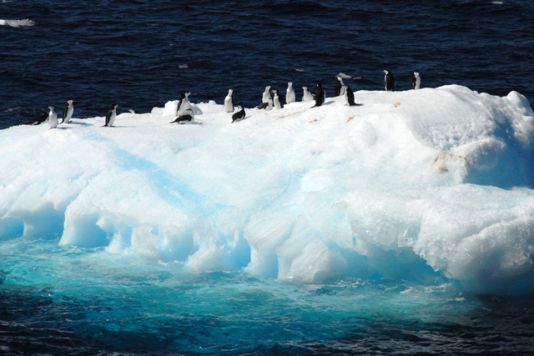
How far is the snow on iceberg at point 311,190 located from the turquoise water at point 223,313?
0.59 m

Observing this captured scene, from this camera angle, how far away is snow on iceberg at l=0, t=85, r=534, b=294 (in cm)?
2558

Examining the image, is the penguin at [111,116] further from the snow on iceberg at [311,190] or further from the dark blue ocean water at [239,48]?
the dark blue ocean water at [239,48]

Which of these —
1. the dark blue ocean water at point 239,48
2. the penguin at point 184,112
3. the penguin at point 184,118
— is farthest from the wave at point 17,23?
the penguin at point 184,118

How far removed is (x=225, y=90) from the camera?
4728cm

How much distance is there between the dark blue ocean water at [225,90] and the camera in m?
24.2

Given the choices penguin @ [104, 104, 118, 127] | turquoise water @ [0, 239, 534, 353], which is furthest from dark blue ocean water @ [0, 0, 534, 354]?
penguin @ [104, 104, 118, 127]

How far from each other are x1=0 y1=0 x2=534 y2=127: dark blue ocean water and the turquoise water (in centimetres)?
1828

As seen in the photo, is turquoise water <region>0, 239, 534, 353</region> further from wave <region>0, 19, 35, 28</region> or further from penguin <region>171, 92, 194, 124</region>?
wave <region>0, 19, 35, 28</region>

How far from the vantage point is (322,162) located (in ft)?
92.7

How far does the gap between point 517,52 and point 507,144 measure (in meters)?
24.1

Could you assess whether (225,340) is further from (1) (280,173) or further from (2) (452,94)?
(2) (452,94)

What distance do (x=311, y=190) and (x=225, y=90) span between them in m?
20.3

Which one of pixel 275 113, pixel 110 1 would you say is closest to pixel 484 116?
pixel 275 113

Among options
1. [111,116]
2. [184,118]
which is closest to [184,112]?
[184,118]
